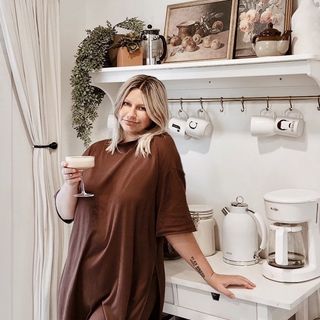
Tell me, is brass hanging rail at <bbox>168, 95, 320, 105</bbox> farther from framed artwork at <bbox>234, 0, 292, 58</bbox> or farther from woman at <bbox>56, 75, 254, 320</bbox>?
woman at <bbox>56, 75, 254, 320</bbox>

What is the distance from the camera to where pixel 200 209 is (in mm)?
2281

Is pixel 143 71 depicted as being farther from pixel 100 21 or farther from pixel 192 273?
pixel 192 273

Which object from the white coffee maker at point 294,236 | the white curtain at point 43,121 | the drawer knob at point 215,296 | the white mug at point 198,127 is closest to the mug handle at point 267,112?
the white mug at point 198,127

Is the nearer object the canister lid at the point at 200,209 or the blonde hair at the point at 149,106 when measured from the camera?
the blonde hair at the point at 149,106

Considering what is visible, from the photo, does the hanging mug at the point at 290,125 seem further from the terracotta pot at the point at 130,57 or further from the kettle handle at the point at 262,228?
the terracotta pot at the point at 130,57

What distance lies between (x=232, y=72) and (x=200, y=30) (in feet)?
1.26

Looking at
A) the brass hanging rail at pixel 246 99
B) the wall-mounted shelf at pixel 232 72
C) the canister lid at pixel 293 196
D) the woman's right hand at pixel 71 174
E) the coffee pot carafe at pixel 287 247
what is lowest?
the coffee pot carafe at pixel 287 247

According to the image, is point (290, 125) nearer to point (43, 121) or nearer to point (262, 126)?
point (262, 126)

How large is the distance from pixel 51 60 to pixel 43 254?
97cm

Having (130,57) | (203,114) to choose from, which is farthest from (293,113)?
(130,57)

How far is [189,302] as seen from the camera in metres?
2.01

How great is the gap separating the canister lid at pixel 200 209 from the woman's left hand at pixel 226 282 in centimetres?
41

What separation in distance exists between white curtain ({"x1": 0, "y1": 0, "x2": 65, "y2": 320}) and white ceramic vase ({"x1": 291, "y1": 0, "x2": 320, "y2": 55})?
122cm

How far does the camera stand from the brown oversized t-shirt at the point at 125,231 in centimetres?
182
